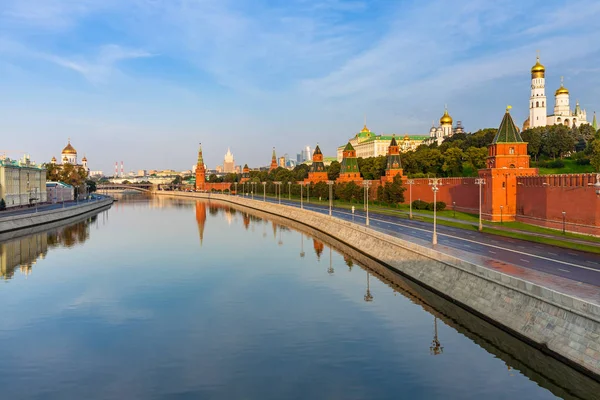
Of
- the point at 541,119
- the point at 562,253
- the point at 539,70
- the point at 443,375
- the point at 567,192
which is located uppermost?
the point at 539,70

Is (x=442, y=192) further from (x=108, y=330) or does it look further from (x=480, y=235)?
(x=108, y=330)

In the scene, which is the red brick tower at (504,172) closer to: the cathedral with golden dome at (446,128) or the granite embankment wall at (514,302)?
the granite embankment wall at (514,302)

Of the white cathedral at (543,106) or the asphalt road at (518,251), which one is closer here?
the asphalt road at (518,251)

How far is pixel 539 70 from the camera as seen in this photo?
118188 millimetres

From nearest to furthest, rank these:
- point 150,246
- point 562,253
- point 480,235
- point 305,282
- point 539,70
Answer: point 562,253 → point 305,282 → point 480,235 → point 150,246 → point 539,70

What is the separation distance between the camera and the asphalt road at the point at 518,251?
2431 centimetres

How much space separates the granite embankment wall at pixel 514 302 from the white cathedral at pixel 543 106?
100426 mm

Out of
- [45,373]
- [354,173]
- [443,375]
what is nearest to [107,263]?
[45,373]

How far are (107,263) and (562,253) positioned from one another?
32.8 metres

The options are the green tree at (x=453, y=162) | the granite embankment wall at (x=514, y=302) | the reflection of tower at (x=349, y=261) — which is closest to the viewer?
the granite embankment wall at (x=514, y=302)

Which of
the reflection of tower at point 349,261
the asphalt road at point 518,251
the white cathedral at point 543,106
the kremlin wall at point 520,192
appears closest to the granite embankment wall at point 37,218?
the reflection of tower at point 349,261

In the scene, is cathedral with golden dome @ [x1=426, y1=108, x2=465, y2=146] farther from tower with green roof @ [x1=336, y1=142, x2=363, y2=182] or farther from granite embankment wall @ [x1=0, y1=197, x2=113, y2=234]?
granite embankment wall @ [x1=0, y1=197, x2=113, y2=234]

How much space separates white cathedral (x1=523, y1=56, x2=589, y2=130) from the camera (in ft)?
394

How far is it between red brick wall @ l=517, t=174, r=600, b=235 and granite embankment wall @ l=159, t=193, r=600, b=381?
13894 mm
